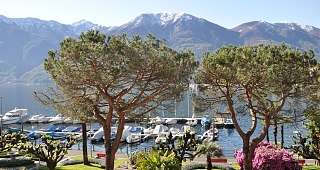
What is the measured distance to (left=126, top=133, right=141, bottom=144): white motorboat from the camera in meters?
72.5

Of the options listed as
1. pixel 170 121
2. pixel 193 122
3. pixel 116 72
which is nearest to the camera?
pixel 116 72

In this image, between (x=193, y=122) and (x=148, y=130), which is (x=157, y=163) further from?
(x=193, y=122)

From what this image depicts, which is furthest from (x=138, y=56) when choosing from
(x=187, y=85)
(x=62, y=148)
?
(x=62, y=148)

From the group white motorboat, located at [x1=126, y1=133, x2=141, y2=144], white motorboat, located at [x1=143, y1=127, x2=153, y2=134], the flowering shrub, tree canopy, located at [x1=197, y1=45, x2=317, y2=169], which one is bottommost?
white motorboat, located at [x1=126, y1=133, x2=141, y2=144]

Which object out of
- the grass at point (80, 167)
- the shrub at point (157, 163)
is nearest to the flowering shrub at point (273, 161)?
the shrub at point (157, 163)

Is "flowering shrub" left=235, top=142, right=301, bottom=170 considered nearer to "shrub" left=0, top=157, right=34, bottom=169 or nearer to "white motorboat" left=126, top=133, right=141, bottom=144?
"shrub" left=0, top=157, right=34, bottom=169

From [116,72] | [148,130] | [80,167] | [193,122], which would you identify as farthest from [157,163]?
[193,122]

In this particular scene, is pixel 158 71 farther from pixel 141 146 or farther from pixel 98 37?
pixel 141 146

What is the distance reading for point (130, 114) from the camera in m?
27.7

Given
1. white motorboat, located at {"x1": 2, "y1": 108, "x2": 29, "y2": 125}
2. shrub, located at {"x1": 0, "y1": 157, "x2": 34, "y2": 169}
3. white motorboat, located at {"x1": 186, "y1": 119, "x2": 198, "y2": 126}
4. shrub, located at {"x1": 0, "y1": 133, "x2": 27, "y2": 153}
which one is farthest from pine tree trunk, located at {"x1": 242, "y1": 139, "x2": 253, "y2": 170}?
white motorboat, located at {"x1": 2, "y1": 108, "x2": 29, "y2": 125}

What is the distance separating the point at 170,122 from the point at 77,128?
19.4 metres

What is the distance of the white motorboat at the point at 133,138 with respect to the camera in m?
72.5

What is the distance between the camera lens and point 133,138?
73.4 metres

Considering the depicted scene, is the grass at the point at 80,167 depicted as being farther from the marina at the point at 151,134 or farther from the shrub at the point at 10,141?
the marina at the point at 151,134
